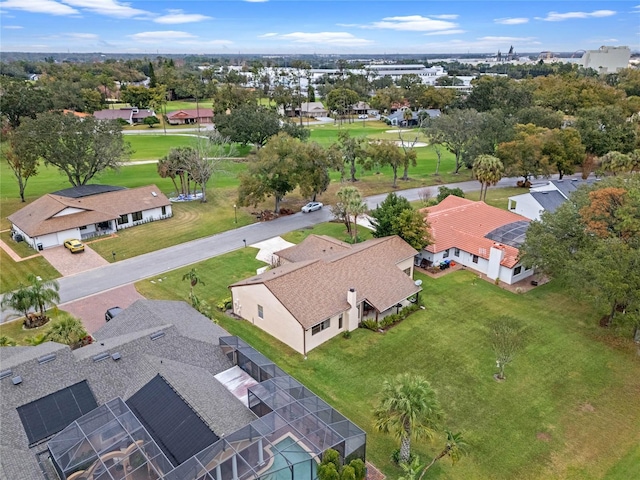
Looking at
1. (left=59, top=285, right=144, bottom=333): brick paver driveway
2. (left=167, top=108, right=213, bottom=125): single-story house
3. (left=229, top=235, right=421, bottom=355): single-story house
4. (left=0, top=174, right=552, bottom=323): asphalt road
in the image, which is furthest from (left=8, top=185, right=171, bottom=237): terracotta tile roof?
(left=167, top=108, right=213, bottom=125): single-story house

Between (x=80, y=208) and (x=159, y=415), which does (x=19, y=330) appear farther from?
(x=80, y=208)

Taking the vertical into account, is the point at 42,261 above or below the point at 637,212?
below

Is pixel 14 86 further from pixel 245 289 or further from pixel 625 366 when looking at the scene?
pixel 625 366

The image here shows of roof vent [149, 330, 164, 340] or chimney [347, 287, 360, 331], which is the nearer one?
roof vent [149, 330, 164, 340]

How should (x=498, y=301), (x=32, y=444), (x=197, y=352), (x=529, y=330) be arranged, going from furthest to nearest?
(x=498, y=301)
(x=529, y=330)
(x=197, y=352)
(x=32, y=444)

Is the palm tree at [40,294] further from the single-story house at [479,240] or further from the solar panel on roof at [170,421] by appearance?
the single-story house at [479,240]

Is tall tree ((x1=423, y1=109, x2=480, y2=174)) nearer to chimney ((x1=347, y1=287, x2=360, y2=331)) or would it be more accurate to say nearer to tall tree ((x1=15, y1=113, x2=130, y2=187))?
tall tree ((x1=15, y1=113, x2=130, y2=187))

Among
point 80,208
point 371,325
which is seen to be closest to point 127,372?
point 371,325

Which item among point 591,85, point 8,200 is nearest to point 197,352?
point 8,200
